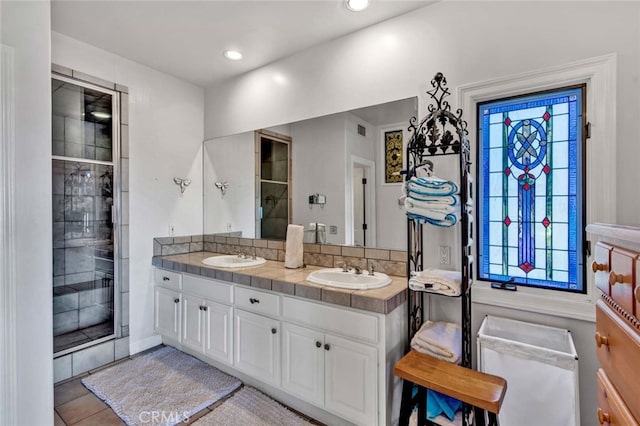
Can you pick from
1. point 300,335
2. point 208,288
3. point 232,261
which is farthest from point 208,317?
point 300,335

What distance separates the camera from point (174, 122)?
3.16m

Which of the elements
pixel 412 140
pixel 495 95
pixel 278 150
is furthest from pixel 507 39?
pixel 278 150

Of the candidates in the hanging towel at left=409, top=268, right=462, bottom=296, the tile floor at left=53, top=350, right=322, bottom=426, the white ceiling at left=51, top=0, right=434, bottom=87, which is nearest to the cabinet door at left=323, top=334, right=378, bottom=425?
the tile floor at left=53, top=350, right=322, bottom=426

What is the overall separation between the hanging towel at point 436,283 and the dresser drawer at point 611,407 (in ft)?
2.14

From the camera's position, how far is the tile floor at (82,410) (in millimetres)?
1974

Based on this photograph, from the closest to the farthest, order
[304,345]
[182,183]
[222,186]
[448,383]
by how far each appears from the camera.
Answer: [448,383] < [304,345] < [182,183] < [222,186]

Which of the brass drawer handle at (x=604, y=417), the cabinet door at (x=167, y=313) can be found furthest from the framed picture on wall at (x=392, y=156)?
the cabinet door at (x=167, y=313)

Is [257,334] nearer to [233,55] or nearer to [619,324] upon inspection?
[619,324]

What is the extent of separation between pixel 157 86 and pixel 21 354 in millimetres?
2449

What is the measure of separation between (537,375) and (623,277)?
88 cm

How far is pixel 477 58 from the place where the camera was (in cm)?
184

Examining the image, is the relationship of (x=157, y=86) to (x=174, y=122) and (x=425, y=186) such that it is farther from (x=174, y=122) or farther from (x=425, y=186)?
(x=425, y=186)

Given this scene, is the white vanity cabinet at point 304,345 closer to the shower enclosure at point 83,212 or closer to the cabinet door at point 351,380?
the cabinet door at point 351,380

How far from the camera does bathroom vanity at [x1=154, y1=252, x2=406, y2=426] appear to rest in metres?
1.69
